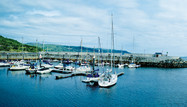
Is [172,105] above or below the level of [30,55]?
below

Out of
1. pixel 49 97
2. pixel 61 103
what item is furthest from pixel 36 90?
pixel 61 103

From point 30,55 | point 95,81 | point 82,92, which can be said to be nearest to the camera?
point 82,92

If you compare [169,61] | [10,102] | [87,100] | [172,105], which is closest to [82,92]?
[87,100]

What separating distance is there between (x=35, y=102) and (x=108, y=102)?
11784 millimetres

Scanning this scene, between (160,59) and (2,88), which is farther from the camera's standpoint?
(160,59)

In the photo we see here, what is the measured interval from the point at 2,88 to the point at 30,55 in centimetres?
7503

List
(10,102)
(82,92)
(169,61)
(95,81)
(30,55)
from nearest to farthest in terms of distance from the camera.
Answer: (10,102) < (82,92) < (95,81) < (169,61) < (30,55)

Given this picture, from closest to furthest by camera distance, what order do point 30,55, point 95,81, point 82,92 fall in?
point 82,92 → point 95,81 → point 30,55

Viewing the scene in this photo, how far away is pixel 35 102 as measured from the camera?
2427 cm

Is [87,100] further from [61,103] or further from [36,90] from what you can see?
[36,90]

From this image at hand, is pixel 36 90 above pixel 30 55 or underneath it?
underneath

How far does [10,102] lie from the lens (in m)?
23.9

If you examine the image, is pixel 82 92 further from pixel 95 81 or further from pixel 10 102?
pixel 10 102

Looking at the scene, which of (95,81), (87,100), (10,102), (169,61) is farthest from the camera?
(169,61)
